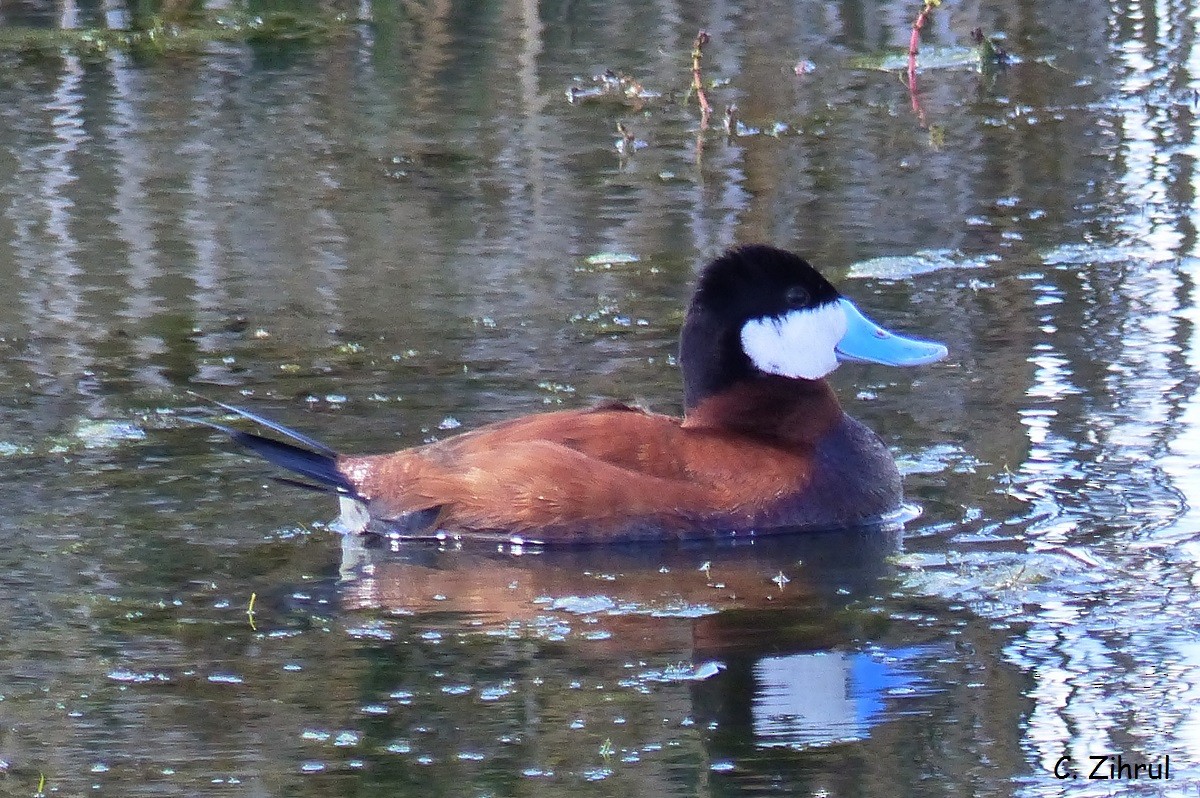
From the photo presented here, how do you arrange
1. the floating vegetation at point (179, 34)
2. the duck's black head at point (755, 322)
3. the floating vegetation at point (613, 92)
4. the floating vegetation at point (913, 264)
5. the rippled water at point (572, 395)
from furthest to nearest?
the floating vegetation at point (179, 34) → the floating vegetation at point (613, 92) → the floating vegetation at point (913, 264) → the duck's black head at point (755, 322) → the rippled water at point (572, 395)

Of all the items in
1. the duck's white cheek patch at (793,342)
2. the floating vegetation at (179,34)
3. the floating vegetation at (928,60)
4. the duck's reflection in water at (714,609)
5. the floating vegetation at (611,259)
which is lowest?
the duck's reflection in water at (714,609)

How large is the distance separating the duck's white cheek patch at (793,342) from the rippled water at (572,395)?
19.5 inches

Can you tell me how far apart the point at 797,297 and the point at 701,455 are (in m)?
0.59

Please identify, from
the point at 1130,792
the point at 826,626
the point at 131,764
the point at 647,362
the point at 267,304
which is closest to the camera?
the point at 1130,792

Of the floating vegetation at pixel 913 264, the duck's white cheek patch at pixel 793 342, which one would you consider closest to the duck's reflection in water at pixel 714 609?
the duck's white cheek patch at pixel 793 342

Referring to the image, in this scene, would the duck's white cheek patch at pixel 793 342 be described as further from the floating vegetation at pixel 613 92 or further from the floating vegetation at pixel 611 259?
the floating vegetation at pixel 613 92

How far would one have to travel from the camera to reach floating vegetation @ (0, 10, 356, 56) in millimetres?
13797

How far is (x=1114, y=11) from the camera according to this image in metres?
14.5

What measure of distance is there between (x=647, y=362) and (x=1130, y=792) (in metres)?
3.65

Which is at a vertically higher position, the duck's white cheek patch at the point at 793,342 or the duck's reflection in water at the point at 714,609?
the duck's white cheek patch at the point at 793,342

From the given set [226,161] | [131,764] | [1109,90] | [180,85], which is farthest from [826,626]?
[180,85]

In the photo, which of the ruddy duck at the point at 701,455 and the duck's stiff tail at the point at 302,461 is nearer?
the ruddy duck at the point at 701,455

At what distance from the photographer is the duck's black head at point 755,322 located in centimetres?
611

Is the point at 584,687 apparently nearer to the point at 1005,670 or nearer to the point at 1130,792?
the point at 1005,670
